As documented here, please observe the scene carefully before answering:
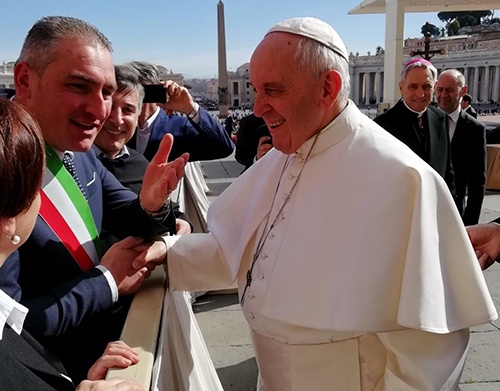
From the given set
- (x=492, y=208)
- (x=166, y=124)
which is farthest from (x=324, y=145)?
(x=492, y=208)

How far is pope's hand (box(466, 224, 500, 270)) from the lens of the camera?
81.9 inches

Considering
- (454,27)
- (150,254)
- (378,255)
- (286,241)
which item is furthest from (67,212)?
(454,27)

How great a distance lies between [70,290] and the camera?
134 centimetres

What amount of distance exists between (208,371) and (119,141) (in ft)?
3.79

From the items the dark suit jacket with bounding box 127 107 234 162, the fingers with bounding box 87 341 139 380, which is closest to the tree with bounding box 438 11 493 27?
the dark suit jacket with bounding box 127 107 234 162

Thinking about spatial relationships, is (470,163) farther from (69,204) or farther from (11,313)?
(11,313)

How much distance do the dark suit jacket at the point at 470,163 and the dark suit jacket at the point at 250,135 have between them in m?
1.78

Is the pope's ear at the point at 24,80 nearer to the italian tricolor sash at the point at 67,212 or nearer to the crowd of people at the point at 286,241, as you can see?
the crowd of people at the point at 286,241

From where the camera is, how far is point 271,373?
1761 millimetres

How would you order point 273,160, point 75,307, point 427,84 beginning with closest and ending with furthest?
point 75,307
point 273,160
point 427,84

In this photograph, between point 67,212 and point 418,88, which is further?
point 418,88

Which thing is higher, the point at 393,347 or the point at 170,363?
the point at 393,347

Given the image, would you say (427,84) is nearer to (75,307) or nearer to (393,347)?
(393,347)

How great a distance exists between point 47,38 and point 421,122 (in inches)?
122
